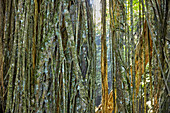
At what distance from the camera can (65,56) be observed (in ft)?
5.86

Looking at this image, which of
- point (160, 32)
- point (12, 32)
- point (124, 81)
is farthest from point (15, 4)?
point (160, 32)

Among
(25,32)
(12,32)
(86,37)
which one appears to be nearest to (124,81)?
(86,37)

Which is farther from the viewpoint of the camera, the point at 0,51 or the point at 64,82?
the point at 0,51

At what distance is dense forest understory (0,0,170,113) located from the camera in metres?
1.76

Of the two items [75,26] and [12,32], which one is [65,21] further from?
[12,32]

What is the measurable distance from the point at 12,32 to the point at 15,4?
269mm

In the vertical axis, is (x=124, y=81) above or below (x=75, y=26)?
below

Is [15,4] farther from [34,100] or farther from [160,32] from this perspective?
[160,32]

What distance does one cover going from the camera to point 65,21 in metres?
1.78

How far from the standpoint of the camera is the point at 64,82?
5.76ft

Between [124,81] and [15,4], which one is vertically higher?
[15,4]

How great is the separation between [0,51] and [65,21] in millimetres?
709

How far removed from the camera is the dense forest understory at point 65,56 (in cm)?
176

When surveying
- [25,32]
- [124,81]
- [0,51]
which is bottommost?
[124,81]
